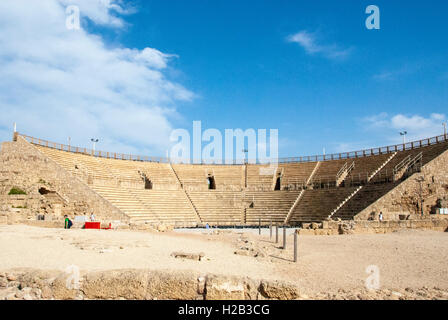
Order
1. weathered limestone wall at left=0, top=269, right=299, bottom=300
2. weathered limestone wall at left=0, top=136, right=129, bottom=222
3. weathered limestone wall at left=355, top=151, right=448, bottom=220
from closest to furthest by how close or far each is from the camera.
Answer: weathered limestone wall at left=0, top=269, right=299, bottom=300 < weathered limestone wall at left=355, top=151, right=448, bottom=220 < weathered limestone wall at left=0, top=136, right=129, bottom=222

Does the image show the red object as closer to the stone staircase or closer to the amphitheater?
the amphitheater

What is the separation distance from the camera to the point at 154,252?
11203 millimetres

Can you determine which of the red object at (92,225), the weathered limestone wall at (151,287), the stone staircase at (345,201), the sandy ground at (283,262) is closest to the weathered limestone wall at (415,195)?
the stone staircase at (345,201)

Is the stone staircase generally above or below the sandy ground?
above

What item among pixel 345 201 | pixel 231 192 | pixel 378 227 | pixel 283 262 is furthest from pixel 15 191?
pixel 345 201

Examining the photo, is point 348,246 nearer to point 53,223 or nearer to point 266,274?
point 266,274

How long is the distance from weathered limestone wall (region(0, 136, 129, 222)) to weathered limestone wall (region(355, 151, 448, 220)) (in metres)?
20.6

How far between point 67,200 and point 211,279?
26.2 m

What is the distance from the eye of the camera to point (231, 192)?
120 ft

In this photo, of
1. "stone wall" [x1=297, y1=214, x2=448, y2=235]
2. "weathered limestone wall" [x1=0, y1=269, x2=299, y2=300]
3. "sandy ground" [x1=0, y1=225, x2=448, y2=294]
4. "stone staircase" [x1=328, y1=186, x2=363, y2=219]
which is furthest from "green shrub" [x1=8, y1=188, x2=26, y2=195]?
"stone staircase" [x1=328, y1=186, x2=363, y2=219]

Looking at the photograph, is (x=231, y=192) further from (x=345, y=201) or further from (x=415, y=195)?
(x=415, y=195)

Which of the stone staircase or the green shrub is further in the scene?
the stone staircase

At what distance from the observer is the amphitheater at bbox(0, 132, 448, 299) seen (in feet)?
75.5
